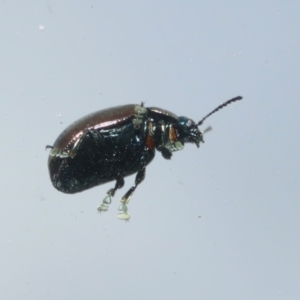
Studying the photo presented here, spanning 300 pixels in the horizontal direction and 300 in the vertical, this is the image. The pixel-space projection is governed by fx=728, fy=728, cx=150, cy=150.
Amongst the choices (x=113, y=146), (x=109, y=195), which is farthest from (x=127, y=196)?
(x=113, y=146)

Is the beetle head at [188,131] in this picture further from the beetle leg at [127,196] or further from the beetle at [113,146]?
the beetle leg at [127,196]

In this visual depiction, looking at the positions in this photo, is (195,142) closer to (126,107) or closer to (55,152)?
(126,107)

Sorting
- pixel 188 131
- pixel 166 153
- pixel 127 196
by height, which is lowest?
pixel 127 196

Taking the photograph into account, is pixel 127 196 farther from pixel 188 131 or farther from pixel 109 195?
pixel 188 131

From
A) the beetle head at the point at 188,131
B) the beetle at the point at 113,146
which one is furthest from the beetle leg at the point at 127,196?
the beetle head at the point at 188,131

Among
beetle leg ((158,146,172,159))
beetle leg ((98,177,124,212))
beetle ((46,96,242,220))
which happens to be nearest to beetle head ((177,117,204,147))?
beetle ((46,96,242,220))

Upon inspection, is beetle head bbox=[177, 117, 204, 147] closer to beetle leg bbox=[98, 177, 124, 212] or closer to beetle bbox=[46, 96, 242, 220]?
beetle bbox=[46, 96, 242, 220]

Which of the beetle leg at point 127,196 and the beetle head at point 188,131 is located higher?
the beetle head at point 188,131

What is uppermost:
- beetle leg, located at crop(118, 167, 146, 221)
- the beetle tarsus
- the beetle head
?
the beetle head

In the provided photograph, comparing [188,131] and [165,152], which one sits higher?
[188,131]
